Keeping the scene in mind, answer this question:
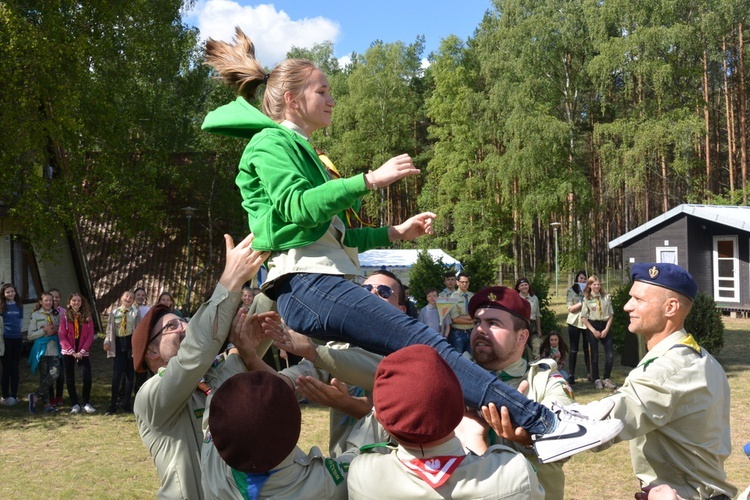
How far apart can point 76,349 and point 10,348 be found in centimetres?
131

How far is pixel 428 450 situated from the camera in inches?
79.1

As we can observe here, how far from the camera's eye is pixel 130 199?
837 inches

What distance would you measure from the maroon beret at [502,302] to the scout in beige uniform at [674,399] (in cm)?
51

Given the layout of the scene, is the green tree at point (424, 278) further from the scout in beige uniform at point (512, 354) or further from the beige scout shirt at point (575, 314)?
the scout in beige uniform at point (512, 354)

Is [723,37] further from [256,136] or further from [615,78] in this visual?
[256,136]

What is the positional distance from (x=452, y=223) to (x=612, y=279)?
9.92m

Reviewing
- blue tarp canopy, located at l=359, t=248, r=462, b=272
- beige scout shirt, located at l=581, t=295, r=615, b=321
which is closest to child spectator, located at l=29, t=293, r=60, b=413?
beige scout shirt, located at l=581, t=295, r=615, b=321

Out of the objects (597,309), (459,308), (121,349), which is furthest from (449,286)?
(121,349)

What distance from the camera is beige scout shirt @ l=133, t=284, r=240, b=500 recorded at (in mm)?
2699

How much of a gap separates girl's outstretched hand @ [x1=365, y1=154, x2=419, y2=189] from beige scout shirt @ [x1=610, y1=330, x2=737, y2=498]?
1.21 m

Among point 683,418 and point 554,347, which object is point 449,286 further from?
point 683,418

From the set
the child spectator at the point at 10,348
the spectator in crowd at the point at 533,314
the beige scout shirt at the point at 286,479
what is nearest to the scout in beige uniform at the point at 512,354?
the beige scout shirt at the point at 286,479

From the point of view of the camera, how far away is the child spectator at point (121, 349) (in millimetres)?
10484

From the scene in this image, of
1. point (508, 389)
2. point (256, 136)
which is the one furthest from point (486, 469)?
point (256, 136)
